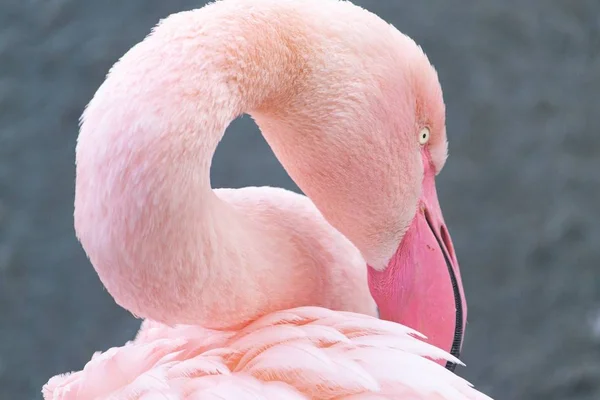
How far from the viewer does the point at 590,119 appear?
12.8ft

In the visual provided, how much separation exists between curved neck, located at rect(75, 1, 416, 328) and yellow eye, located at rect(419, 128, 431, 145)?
11 centimetres

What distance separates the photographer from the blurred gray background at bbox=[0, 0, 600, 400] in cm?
349

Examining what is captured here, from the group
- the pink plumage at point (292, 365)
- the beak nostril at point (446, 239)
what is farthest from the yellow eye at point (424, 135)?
the pink plumage at point (292, 365)

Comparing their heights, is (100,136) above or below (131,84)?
below

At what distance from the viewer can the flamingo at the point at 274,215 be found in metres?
1.41

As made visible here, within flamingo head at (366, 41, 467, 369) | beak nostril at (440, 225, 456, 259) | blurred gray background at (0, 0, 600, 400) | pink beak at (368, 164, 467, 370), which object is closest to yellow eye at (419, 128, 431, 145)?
flamingo head at (366, 41, 467, 369)

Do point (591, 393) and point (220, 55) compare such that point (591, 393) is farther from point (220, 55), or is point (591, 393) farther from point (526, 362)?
point (220, 55)

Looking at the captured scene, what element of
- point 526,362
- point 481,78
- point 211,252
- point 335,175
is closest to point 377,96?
point 335,175

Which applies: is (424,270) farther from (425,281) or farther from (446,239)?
(446,239)

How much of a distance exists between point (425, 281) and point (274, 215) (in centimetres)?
43

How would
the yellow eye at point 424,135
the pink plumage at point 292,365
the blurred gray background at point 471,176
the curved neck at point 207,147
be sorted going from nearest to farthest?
the curved neck at point 207,147 < the pink plumage at point 292,365 < the yellow eye at point 424,135 < the blurred gray background at point 471,176

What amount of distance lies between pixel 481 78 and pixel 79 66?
2.16 metres

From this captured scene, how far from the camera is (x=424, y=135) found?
1.83 meters

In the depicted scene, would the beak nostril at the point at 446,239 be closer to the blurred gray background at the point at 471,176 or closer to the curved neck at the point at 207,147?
the curved neck at the point at 207,147
